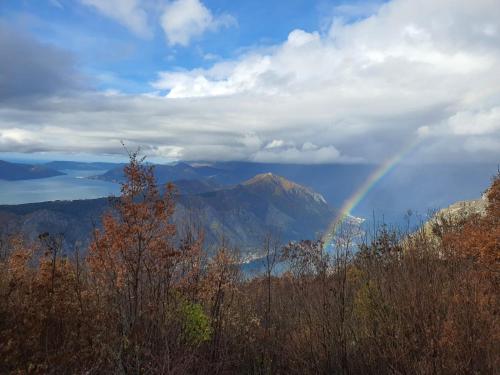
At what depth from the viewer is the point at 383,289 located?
13164 millimetres

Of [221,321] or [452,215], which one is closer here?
[221,321]

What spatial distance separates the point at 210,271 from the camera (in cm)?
1325

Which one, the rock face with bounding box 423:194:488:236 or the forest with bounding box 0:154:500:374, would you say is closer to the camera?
the forest with bounding box 0:154:500:374

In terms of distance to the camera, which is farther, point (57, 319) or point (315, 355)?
point (315, 355)

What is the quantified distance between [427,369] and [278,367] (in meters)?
5.97

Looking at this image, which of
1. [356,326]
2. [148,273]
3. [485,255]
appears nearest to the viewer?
[148,273]

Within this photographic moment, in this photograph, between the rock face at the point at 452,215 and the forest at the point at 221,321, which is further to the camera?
the rock face at the point at 452,215

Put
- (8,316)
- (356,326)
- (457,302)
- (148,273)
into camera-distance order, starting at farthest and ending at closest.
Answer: (356,326) < (148,273) < (457,302) < (8,316)

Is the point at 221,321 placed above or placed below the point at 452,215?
above

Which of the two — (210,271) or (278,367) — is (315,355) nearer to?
(278,367)

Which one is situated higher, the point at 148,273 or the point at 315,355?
the point at 148,273

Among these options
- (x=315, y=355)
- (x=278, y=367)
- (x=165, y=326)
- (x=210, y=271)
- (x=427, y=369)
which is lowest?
(x=278, y=367)

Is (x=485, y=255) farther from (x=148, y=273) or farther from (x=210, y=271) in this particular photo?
(x=148, y=273)

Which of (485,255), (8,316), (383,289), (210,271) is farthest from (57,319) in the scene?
(485,255)
